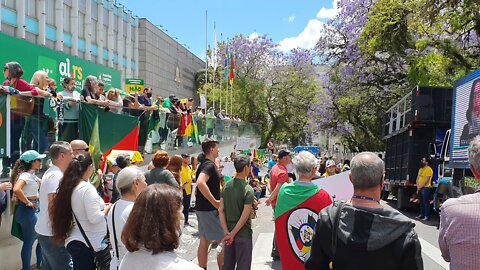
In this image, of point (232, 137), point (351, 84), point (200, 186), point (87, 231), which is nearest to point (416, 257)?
point (87, 231)

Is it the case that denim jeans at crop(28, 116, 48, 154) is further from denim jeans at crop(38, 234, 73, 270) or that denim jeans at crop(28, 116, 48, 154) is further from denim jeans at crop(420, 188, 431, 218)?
denim jeans at crop(420, 188, 431, 218)

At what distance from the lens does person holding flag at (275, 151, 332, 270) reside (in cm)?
429

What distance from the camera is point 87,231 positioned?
4258mm

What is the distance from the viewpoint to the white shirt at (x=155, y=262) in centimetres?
248

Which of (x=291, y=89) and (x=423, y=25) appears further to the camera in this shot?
(x=291, y=89)

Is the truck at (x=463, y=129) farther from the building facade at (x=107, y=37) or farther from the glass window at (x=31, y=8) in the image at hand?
the glass window at (x=31, y=8)

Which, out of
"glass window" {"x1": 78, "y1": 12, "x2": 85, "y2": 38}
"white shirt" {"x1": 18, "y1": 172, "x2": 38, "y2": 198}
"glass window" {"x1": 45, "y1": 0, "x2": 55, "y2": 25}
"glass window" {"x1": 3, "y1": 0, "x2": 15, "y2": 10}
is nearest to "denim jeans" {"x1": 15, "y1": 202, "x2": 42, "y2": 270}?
"white shirt" {"x1": 18, "y1": 172, "x2": 38, "y2": 198}

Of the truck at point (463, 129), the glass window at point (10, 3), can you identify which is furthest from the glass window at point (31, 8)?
the truck at point (463, 129)

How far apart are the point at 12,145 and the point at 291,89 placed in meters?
35.9

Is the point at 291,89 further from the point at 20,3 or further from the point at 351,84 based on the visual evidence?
the point at 20,3

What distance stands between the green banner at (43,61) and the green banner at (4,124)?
12.0 metres

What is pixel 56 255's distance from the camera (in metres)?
4.54

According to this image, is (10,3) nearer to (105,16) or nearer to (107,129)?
(105,16)

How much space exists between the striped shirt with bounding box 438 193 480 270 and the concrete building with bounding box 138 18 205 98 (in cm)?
4923
